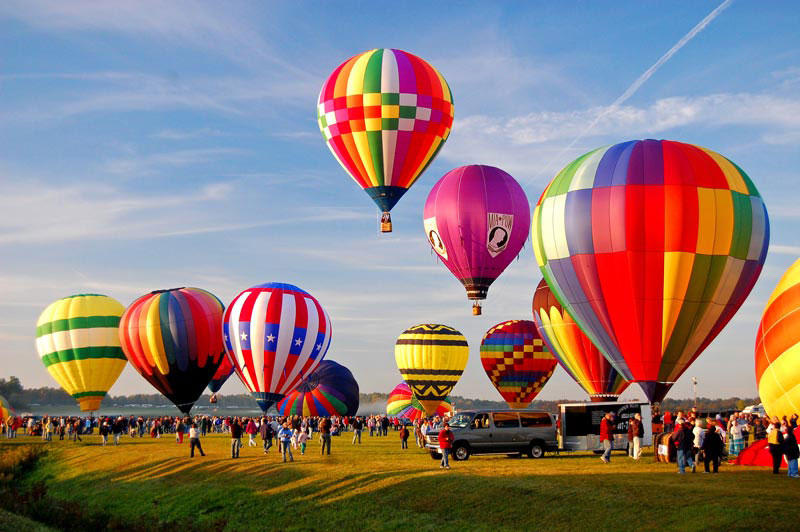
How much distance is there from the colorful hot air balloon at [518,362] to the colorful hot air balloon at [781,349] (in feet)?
97.4

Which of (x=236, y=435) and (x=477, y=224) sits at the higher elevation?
(x=477, y=224)

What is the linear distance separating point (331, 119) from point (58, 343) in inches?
1030

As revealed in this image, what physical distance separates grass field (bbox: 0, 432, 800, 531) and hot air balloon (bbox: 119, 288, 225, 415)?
1312 centimetres

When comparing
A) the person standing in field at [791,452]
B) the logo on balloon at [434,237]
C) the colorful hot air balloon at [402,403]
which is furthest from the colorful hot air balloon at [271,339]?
the colorful hot air balloon at [402,403]

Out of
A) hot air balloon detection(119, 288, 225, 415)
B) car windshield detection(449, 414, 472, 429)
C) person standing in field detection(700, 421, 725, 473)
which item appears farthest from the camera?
hot air balloon detection(119, 288, 225, 415)

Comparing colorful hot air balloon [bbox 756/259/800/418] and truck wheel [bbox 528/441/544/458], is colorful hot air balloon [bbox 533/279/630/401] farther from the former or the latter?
truck wheel [bbox 528/441/544/458]

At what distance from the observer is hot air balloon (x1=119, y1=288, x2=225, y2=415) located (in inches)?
1993

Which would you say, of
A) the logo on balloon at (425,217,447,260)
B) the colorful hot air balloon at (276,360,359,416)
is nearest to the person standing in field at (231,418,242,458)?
the logo on balloon at (425,217,447,260)

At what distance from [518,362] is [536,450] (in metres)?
31.2

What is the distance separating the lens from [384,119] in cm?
4334

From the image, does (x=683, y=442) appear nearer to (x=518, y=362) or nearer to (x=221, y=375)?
(x=518, y=362)

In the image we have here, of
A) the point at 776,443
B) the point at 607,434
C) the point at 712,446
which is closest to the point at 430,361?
the point at 607,434

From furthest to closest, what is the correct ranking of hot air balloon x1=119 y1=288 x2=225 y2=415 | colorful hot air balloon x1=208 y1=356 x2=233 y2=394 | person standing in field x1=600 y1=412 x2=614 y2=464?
colorful hot air balloon x1=208 y1=356 x2=233 y2=394 → hot air balloon x1=119 y1=288 x2=225 y2=415 → person standing in field x1=600 y1=412 x2=614 y2=464

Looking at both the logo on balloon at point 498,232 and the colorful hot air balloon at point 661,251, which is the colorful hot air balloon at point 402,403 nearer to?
the logo on balloon at point 498,232
